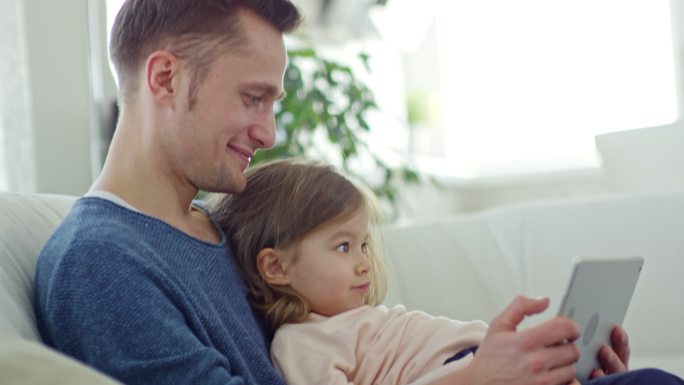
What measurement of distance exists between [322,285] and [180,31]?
16.6 inches

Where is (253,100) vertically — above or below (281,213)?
above

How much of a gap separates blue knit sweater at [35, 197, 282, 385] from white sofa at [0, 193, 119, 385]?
0.03m

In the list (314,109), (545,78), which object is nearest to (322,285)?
(314,109)

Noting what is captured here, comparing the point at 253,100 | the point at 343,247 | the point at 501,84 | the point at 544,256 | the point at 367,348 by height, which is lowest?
the point at 501,84

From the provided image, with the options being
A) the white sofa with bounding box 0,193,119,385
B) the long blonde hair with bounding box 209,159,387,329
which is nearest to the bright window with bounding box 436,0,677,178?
the long blonde hair with bounding box 209,159,387,329

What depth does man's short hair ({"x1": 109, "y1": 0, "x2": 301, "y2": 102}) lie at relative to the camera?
133cm

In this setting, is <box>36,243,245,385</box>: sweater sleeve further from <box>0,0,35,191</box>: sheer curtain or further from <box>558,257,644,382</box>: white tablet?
<box>0,0,35,191</box>: sheer curtain

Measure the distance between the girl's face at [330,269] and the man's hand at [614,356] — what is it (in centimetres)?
36

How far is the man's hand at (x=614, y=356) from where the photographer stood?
50.9 inches

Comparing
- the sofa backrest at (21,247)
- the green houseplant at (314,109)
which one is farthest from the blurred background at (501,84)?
the sofa backrest at (21,247)

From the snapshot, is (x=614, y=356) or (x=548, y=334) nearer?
(x=548, y=334)

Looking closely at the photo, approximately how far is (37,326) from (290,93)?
84.2 inches

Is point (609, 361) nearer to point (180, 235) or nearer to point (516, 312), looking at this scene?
point (516, 312)

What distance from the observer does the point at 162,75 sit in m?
1.33
